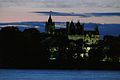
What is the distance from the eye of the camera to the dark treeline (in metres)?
12.6

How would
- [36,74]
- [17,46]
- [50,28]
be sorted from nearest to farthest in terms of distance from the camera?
[50,28], [17,46], [36,74]

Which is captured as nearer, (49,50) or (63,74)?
(49,50)

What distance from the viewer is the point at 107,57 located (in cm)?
1312

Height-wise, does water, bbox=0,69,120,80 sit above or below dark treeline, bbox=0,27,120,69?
below

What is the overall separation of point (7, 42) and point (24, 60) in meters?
0.65

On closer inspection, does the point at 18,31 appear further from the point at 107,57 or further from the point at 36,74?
the point at 36,74

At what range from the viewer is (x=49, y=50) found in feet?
41.3

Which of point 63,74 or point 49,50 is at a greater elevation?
point 49,50

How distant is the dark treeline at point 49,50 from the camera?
1257 centimetres

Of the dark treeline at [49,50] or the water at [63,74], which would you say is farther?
the water at [63,74]

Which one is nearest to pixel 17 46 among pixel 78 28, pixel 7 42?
pixel 7 42

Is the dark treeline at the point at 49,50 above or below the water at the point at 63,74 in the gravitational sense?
above

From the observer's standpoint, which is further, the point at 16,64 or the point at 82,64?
the point at 16,64

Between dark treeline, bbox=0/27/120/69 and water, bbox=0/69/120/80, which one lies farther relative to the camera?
water, bbox=0/69/120/80
